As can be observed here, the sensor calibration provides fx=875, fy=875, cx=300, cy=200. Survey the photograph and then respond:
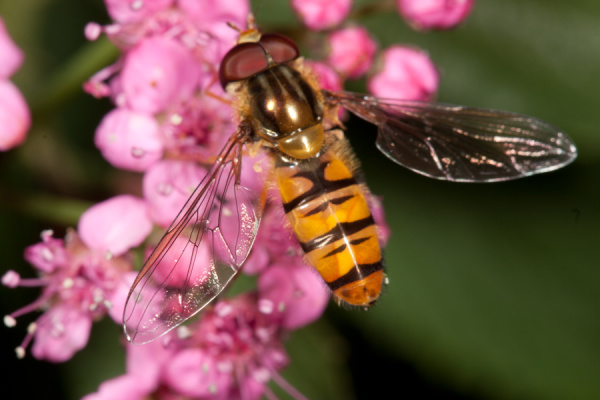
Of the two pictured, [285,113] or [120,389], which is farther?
[120,389]

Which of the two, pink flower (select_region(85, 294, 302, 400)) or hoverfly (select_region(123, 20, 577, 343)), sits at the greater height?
hoverfly (select_region(123, 20, 577, 343))

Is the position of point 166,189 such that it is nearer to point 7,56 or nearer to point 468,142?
point 7,56

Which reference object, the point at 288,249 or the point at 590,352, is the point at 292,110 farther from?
the point at 590,352

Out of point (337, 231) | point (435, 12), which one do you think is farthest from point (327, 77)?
point (337, 231)

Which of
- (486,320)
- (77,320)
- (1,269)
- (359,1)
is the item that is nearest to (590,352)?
(486,320)

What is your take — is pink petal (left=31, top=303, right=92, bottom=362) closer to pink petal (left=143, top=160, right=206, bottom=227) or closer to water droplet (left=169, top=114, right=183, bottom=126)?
pink petal (left=143, top=160, right=206, bottom=227)

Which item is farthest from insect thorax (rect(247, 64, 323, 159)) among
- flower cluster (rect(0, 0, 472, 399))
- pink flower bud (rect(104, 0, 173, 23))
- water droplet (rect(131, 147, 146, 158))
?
pink flower bud (rect(104, 0, 173, 23))
